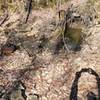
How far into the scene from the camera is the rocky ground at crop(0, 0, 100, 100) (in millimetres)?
10828

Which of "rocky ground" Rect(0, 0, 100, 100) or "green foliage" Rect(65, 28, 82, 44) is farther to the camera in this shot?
"green foliage" Rect(65, 28, 82, 44)

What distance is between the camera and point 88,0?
50.4 ft

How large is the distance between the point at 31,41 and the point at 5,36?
1566 millimetres

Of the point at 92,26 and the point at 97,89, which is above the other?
the point at 92,26

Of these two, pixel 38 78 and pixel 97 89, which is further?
pixel 38 78

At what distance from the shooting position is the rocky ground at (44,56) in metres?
10.8

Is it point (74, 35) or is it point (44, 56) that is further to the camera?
point (74, 35)

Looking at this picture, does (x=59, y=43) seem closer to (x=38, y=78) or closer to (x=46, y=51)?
(x=46, y=51)

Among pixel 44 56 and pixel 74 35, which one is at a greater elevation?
pixel 74 35

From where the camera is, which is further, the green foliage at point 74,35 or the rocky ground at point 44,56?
the green foliage at point 74,35

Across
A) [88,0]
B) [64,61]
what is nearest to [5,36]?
[64,61]

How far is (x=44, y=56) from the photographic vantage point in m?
12.8

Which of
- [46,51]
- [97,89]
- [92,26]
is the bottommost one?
[97,89]

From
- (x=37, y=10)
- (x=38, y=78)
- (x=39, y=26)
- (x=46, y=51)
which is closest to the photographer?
(x=38, y=78)
